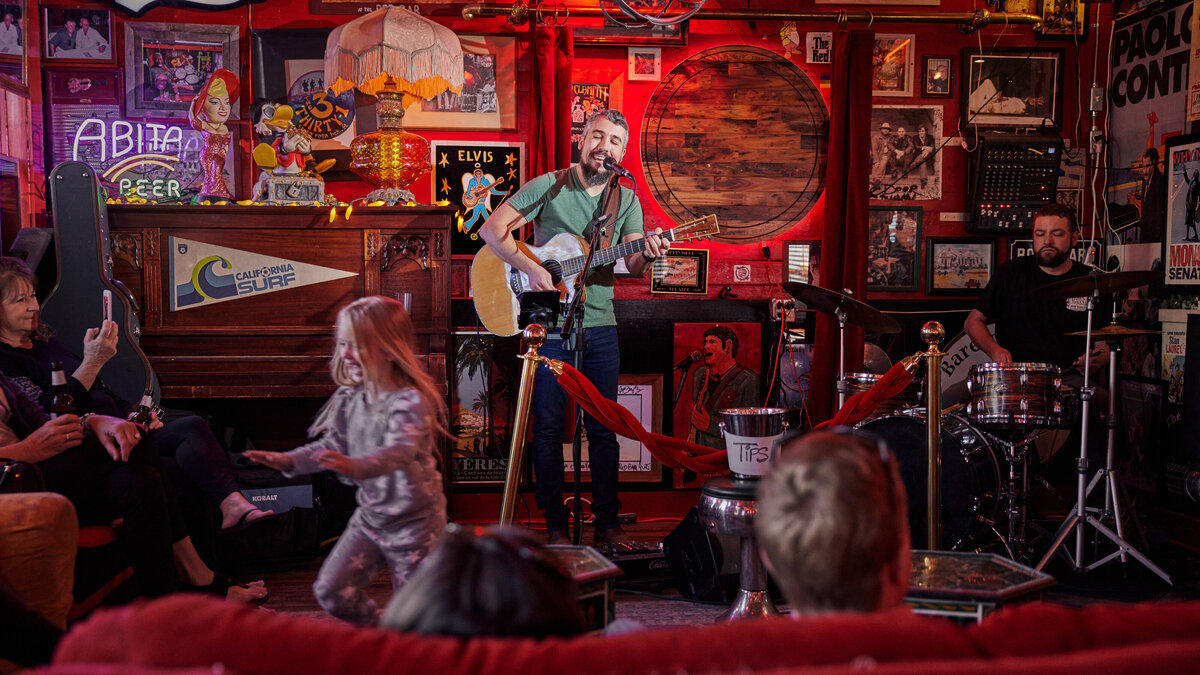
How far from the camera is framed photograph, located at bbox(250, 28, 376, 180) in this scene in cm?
489

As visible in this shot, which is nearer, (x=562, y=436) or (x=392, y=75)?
(x=562, y=436)

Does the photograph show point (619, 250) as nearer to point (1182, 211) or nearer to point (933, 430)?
point (933, 430)

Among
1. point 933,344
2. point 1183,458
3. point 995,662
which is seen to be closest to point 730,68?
point 933,344

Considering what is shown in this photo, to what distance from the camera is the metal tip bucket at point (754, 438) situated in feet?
10.4

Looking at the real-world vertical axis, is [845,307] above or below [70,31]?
below

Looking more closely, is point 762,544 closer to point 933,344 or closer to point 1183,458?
point 933,344

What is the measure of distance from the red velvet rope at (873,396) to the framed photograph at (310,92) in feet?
9.53

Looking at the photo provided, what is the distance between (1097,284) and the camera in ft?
13.0

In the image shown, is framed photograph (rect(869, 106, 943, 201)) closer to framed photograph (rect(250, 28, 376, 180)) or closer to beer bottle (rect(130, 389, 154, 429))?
framed photograph (rect(250, 28, 376, 180))

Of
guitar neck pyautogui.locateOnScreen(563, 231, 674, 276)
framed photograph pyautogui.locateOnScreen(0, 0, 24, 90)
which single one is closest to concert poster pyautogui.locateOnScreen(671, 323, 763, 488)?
guitar neck pyautogui.locateOnScreen(563, 231, 674, 276)

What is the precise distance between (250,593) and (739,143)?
136 inches

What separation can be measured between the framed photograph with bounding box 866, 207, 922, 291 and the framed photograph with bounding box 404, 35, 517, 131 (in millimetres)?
2173

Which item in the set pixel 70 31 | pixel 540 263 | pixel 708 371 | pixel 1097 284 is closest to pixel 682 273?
pixel 708 371

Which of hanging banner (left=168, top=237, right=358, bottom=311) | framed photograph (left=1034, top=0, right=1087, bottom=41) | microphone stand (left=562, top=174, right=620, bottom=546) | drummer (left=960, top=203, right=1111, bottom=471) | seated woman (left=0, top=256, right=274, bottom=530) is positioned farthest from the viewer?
framed photograph (left=1034, top=0, right=1087, bottom=41)
